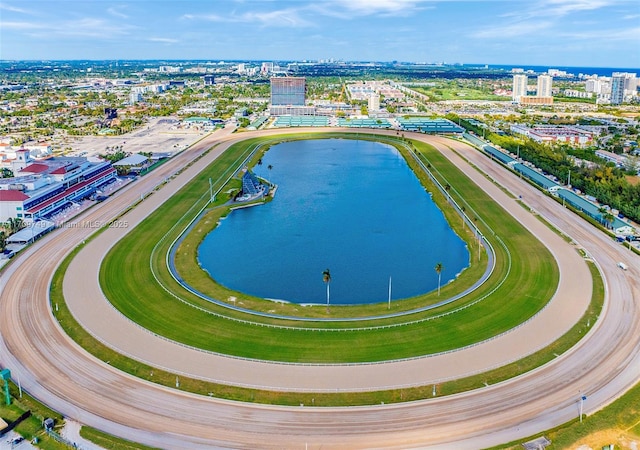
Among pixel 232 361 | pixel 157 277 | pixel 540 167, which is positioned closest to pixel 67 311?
pixel 157 277

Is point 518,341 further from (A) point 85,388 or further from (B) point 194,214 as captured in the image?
(B) point 194,214

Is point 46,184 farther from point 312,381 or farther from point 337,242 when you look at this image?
point 312,381

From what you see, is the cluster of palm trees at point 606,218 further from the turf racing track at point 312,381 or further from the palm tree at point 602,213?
the turf racing track at point 312,381

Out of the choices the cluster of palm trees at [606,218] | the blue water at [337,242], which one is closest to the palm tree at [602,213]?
the cluster of palm trees at [606,218]

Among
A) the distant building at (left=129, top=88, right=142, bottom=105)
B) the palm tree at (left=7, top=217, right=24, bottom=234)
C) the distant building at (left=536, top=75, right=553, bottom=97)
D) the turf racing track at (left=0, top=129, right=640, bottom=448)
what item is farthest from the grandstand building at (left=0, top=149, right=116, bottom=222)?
the distant building at (left=536, top=75, right=553, bottom=97)

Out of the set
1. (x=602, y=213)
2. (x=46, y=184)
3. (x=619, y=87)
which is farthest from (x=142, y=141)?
(x=619, y=87)

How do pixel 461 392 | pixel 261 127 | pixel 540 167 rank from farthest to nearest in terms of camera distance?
1. pixel 261 127
2. pixel 540 167
3. pixel 461 392
